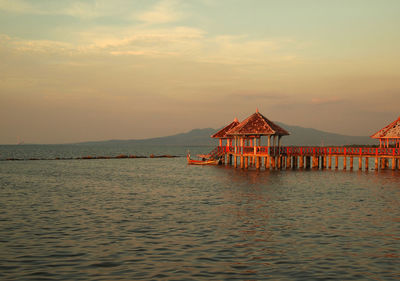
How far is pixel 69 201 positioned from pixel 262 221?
10.6 meters

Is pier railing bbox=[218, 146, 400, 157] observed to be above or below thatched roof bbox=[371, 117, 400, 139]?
below

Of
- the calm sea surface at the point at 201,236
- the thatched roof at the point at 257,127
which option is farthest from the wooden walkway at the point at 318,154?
the calm sea surface at the point at 201,236

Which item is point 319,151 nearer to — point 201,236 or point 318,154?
point 318,154

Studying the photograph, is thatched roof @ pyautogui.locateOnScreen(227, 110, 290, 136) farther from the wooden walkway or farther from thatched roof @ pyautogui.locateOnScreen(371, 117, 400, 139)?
thatched roof @ pyautogui.locateOnScreen(371, 117, 400, 139)

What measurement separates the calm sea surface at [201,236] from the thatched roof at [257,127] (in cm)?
1789

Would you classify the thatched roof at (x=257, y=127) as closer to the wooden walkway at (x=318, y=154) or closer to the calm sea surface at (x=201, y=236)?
the wooden walkway at (x=318, y=154)

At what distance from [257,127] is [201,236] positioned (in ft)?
100

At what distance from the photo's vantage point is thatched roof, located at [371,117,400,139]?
43125 millimetres

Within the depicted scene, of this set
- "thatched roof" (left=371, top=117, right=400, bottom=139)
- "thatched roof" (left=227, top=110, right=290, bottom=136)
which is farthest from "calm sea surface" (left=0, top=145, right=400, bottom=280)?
"thatched roof" (left=371, top=117, right=400, bottom=139)

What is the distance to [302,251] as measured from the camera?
1212 centimetres

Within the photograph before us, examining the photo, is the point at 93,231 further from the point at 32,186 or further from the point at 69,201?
the point at 32,186

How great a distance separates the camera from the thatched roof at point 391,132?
141ft

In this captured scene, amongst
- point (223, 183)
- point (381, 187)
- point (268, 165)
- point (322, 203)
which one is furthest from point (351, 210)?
point (268, 165)

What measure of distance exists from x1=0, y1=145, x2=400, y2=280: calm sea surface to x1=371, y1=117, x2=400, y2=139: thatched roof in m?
19.9
